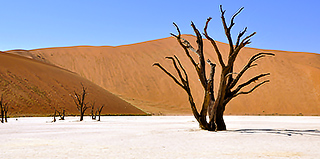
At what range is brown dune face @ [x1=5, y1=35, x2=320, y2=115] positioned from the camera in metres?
61.0

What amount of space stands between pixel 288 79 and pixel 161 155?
65.7 m

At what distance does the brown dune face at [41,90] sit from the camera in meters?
42.3

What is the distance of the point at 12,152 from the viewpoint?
Answer: 25.0 feet

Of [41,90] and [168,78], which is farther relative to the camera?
[168,78]

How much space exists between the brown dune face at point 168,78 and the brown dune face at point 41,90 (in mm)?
8285

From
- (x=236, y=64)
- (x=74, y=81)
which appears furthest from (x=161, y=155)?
(x=236, y=64)

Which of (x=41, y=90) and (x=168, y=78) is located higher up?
(x=168, y=78)

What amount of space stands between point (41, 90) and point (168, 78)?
99.1 feet

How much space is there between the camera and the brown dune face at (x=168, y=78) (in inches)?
2403

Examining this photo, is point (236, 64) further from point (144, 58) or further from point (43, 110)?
point (43, 110)

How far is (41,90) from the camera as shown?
154 ft

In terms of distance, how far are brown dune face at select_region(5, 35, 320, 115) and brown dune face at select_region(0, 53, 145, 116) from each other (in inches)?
326

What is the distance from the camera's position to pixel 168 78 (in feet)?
237

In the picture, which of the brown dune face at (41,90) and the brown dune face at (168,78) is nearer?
the brown dune face at (41,90)
